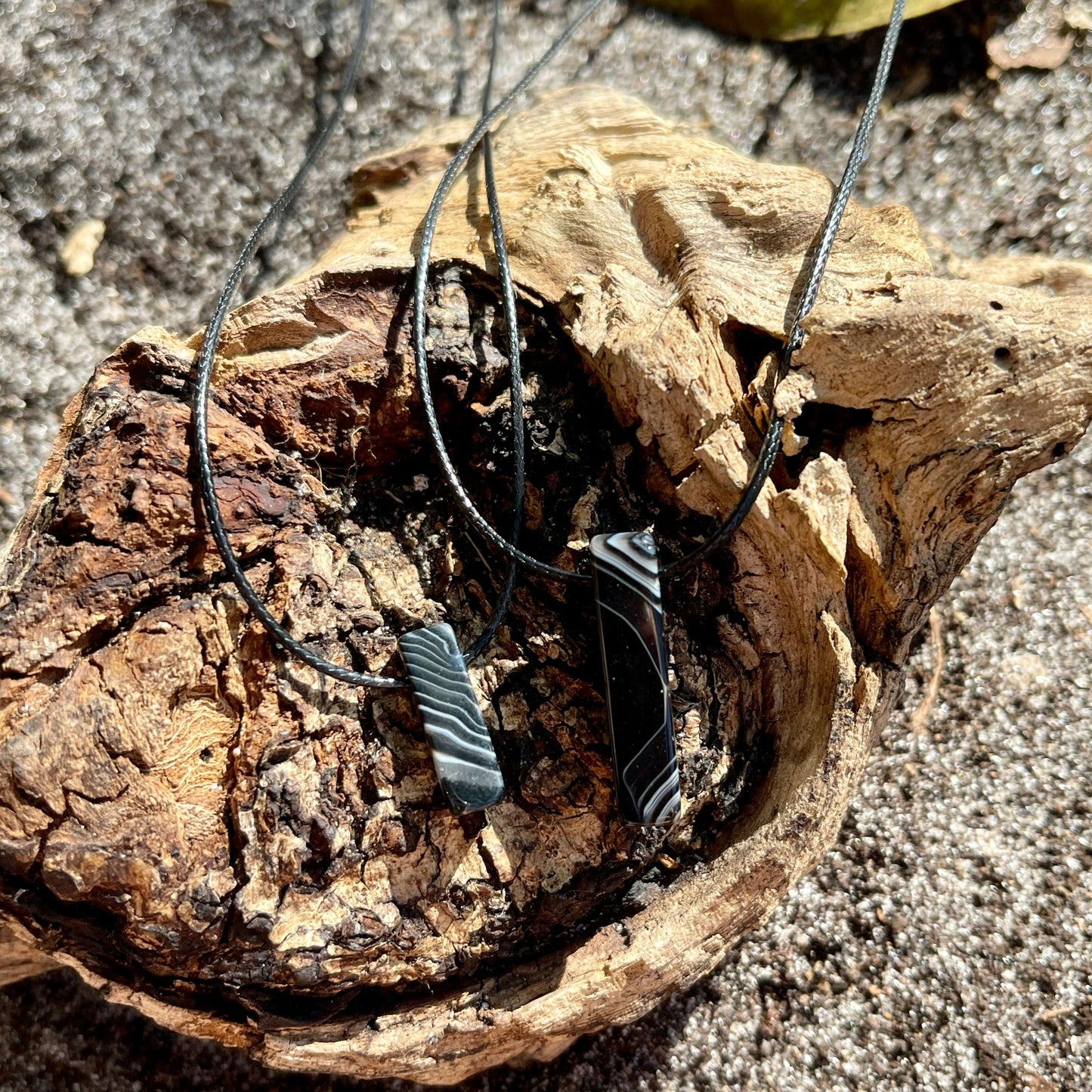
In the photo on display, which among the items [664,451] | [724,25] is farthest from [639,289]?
[724,25]

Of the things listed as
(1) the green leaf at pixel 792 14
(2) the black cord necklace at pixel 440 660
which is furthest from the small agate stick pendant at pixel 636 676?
(1) the green leaf at pixel 792 14

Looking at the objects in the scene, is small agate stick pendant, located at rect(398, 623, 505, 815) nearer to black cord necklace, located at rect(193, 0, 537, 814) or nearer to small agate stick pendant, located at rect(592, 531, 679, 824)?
black cord necklace, located at rect(193, 0, 537, 814)

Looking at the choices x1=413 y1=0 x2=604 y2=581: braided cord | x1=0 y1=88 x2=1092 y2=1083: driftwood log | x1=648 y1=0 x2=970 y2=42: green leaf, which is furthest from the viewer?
x1=648 y1=0 x2=970 y2=42: green leaf

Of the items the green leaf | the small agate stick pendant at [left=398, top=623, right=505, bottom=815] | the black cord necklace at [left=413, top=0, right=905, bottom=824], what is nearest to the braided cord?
the black cord necklace at [left=413, top=0, right=905, bottom=824]

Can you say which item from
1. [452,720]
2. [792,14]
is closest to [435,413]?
[452,720]

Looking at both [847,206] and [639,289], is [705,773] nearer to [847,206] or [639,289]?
[639,289]

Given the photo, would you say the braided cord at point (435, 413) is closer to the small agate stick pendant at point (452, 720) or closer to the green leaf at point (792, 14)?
the small agate stick pendant at point (452, 720)
